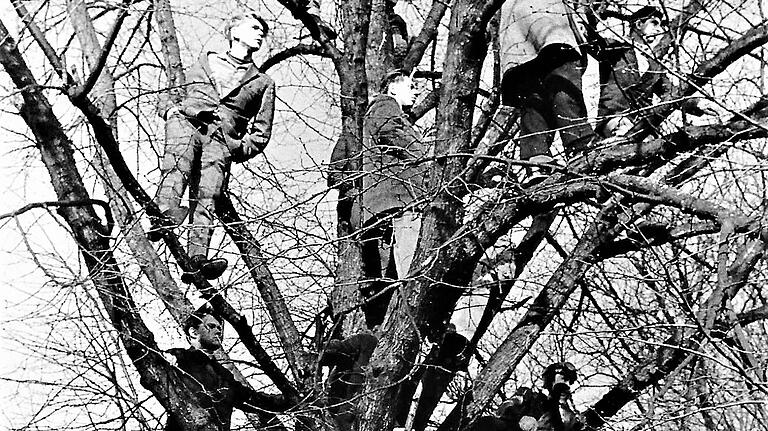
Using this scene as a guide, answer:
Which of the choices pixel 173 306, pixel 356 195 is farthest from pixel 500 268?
pixel 173 306

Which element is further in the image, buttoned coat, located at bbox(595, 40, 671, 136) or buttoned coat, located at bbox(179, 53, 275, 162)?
buttoned coat, located at bbox(179, 53, 275, 162)

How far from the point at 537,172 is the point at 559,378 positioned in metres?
1.62

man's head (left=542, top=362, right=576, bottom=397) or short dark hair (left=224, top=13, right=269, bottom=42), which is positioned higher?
short dark hair (left=224, top=13, right=269, bottom=42)

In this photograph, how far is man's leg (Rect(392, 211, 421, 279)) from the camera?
584cm

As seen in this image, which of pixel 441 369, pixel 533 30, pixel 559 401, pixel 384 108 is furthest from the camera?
pixel 559 401

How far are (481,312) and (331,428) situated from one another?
63.7 inches

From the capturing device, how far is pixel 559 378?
643cm

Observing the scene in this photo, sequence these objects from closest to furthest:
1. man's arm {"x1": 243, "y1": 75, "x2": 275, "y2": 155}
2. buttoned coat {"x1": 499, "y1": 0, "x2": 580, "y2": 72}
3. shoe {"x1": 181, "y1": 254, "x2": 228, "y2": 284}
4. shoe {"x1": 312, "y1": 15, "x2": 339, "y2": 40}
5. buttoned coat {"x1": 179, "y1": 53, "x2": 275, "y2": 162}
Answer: buttoned coat {"x1": 499, "y1": 0, "x2": 580, "y2": 72} → shoe {"x1": 181, "y1": 254, "x2": 228, "y2": 284} → buttoned coat {"x1": 179, "y1": 53, "x2": 275, "y2": 162} → man's arm {"x1": 243, "y1": 75, "x2": 275, "y2": 155} → shoe {"x1": 312, "y1": 15, "x2": 339, "y2": 40}

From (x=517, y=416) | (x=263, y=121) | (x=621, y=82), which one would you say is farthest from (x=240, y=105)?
(x=517, y=416)

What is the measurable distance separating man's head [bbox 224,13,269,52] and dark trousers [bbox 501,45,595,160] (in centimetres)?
173

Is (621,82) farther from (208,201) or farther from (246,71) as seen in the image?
(208,201)

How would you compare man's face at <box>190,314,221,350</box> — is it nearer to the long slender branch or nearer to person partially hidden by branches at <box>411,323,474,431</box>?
person partially hidden by branches at <box>411,323,474,431</box>

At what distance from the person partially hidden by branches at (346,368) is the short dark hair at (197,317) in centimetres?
78

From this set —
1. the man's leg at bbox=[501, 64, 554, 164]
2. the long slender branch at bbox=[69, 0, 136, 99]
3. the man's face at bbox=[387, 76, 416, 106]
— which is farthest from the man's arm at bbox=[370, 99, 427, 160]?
the long slender branch at bbox=[69, 0, 136, 99]
